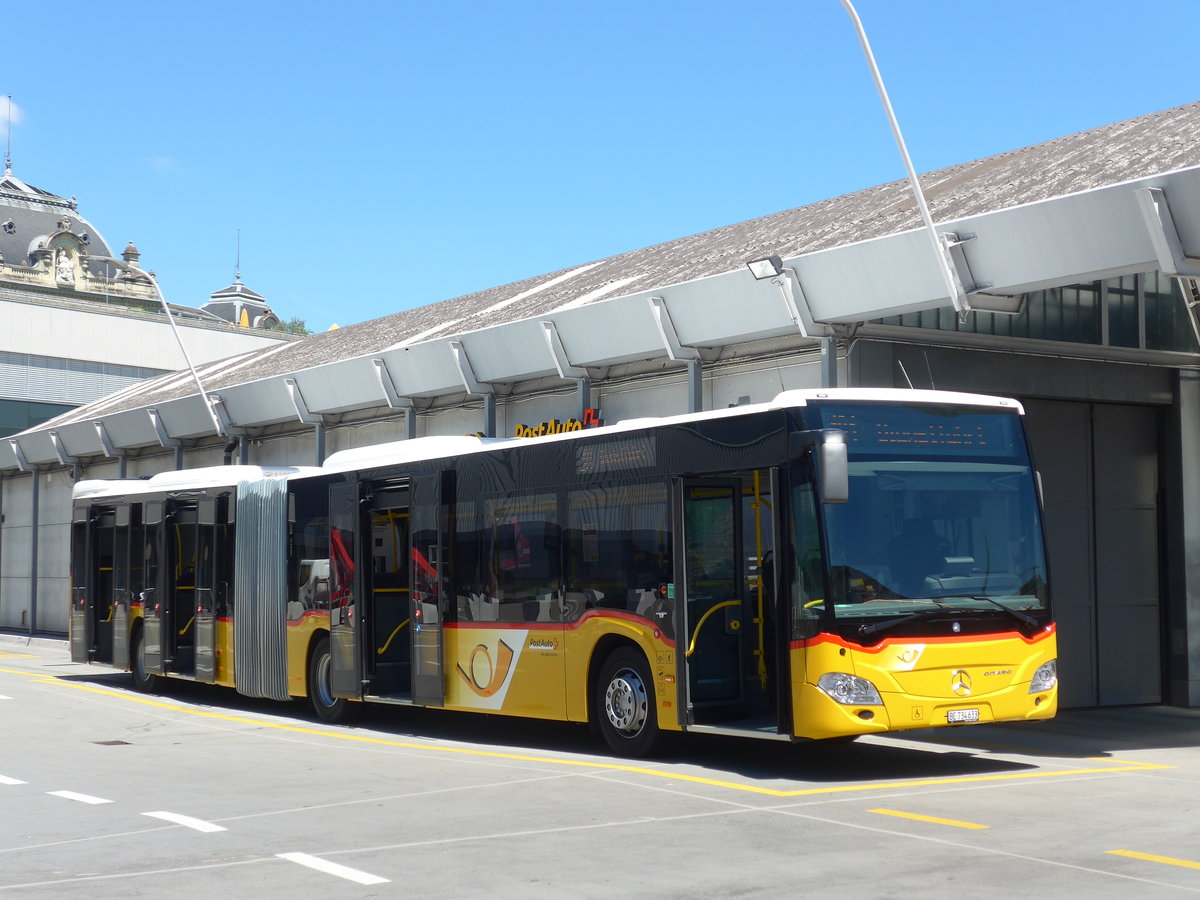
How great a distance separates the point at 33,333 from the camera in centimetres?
5075

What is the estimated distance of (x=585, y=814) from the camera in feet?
33.3

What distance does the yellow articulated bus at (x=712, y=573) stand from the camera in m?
11.7

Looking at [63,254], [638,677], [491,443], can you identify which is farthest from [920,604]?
[63,254]

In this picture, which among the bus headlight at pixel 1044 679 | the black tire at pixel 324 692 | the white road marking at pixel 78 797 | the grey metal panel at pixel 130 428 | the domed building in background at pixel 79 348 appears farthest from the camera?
the domed building in background at pixel 79 348

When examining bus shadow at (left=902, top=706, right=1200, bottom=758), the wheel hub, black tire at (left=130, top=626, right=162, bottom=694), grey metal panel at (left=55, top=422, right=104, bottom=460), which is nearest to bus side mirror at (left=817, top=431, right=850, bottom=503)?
the wheel hub

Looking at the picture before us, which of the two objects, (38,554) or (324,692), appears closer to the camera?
(324,692)

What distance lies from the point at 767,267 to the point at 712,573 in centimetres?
504

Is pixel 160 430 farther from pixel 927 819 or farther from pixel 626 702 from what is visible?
pixel 927 819

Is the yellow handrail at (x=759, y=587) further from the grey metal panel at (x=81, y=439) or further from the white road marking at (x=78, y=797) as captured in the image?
the grey metal panel at (x=81, y=439)

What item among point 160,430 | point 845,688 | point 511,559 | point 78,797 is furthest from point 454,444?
point 160,430

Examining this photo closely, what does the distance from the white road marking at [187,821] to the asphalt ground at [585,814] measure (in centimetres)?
3

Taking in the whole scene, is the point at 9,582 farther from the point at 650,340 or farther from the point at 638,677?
the point at 638,677

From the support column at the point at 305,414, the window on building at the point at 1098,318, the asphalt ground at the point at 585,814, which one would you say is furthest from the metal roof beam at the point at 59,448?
the window on building at the point at 1098,318

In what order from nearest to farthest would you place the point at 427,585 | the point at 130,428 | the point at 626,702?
1. the point at 626,702
2. the point at 427,585
3. the point at 130,428
